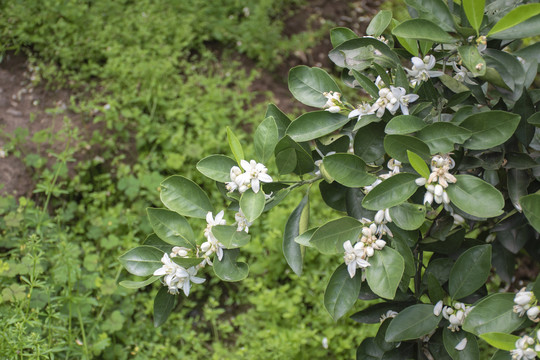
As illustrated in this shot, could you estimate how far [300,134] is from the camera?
1084mm

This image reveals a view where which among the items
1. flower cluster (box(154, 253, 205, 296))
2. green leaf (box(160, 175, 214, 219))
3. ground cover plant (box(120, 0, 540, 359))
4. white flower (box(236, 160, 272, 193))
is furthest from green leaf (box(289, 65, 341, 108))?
flower cluster (box(154, 253, 205, 296))

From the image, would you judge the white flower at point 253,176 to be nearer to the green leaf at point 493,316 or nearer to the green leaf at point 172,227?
the green leaf at point 172,227

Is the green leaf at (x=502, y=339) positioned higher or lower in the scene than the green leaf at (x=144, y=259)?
lower

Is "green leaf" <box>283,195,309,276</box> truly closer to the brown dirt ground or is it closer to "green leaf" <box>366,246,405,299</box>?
"green leaf" <box>366,246,405,299</box>

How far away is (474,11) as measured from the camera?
0.98 meters

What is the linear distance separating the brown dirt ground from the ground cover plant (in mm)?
1929

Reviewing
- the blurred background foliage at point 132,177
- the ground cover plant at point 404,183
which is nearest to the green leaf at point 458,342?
the ground cover plant at point 404,183

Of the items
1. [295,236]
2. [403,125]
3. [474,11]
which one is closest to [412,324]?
[295,236]

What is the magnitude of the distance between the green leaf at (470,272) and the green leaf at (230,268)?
46cm

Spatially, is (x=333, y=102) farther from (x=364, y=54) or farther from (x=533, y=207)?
(x=533, y=207)

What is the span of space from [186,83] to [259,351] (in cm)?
196

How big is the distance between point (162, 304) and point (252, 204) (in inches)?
12.9

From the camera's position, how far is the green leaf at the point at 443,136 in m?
0.96

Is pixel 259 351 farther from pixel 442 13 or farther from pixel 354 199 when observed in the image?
pixel 442 13
